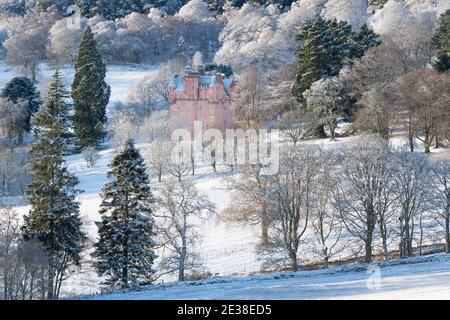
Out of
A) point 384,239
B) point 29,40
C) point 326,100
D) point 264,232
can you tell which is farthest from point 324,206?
point 29,40

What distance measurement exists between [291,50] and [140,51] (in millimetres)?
16921

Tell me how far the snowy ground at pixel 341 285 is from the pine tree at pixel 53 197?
3.80m

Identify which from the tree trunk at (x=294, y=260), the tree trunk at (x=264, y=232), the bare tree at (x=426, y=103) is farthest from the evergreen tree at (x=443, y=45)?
the tree trunk at (x=294, y=260)

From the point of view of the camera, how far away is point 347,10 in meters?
62.1

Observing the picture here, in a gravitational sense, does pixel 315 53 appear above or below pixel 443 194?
above

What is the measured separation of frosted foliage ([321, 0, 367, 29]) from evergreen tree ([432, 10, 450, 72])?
20042 millimetres

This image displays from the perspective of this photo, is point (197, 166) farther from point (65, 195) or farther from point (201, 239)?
point (65, 195)

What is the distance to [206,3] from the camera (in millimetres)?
75250

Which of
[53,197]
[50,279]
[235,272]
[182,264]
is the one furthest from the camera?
[235,272]

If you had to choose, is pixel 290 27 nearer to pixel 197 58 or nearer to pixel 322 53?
Answer: pixel 197 58

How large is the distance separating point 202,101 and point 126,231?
21.2m

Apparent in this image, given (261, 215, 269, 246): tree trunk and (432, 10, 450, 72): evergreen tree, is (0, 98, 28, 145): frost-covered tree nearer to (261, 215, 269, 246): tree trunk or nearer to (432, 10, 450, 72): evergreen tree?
(261, 215, 269, 246): tree trunk

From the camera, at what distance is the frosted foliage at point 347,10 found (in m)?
61.0
